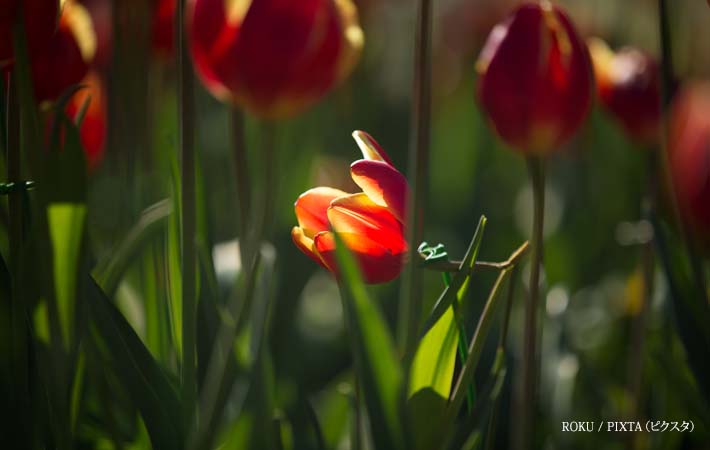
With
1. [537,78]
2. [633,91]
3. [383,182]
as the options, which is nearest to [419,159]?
[383,182]

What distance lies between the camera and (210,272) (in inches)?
18.9

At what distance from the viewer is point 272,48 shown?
0.49m

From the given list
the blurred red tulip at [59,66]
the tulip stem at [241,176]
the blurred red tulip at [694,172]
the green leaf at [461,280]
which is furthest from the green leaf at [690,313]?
the blurred red tulip at [59,66]

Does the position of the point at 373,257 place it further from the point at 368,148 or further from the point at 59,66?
the point at 59,66

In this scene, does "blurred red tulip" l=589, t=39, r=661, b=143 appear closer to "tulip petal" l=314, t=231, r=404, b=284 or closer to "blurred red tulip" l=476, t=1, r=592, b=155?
"blurred red tulip" l=476, t=1, r=592, b=155

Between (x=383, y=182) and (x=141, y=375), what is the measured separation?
160mm

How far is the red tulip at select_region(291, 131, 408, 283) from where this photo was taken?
1.26ft

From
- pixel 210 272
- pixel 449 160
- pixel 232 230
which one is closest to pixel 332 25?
pixel 210 272

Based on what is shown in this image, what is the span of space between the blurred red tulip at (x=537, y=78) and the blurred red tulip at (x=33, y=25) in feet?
0.78

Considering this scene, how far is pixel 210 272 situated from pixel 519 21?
0.23 m

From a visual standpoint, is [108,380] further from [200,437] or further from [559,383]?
[559,383]

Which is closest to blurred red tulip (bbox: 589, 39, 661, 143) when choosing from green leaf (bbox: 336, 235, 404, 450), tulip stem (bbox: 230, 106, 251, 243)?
tulip stem (bbox: 230, 106, 251, 243)

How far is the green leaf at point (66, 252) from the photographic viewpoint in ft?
1.39

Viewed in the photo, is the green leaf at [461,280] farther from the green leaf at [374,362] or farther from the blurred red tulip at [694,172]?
Result: the blurred red tulip at [694,172]
